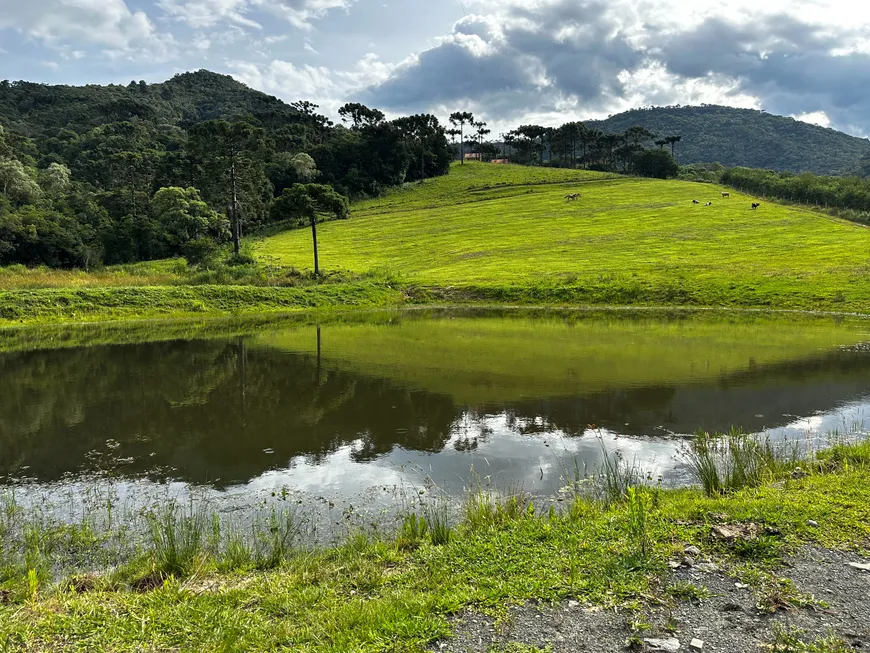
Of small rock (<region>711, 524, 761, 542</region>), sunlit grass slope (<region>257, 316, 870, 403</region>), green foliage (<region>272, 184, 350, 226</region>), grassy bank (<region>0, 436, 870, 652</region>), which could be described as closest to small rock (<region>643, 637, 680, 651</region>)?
grassy bank (<region>0, 436, 870, 652</region>)

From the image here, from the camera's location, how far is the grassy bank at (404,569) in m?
5.15

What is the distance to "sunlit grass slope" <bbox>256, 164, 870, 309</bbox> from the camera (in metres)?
41.3

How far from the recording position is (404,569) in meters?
6.39

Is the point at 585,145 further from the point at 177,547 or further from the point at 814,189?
the point at 177,547

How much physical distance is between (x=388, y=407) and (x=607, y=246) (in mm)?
50342

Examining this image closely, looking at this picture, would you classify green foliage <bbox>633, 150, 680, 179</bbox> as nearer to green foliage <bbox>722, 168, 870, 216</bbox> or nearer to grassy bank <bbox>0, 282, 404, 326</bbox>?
green foliage <bbox>722, 168, 870, 216</bbox>

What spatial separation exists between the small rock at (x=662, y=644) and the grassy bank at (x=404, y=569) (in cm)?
55

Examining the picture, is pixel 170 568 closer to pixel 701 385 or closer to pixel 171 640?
pixel 171 640

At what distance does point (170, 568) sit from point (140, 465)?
198 inches

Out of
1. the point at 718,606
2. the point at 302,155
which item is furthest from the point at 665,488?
the point at 302,155

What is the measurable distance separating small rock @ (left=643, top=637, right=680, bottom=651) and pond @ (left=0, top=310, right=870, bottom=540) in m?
4.45

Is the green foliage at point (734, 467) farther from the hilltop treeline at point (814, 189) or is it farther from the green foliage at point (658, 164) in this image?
the green foliage at point (658, 164)

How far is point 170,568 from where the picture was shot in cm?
660

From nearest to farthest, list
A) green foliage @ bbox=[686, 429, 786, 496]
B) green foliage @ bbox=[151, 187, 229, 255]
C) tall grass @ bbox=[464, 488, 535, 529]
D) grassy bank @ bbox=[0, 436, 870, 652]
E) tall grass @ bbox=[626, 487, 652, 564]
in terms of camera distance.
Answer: grassy bank @ bbox=[0, 436, 870, 652] → tall grass @ bbox=[626, 487, 652, 564] → tall grass @ bbox=[464, 488, 535, 529] → green foliage @ bbox=[686, 429, 786, 496] → green foliage @ bbox=[151, 187, 229, 255]
